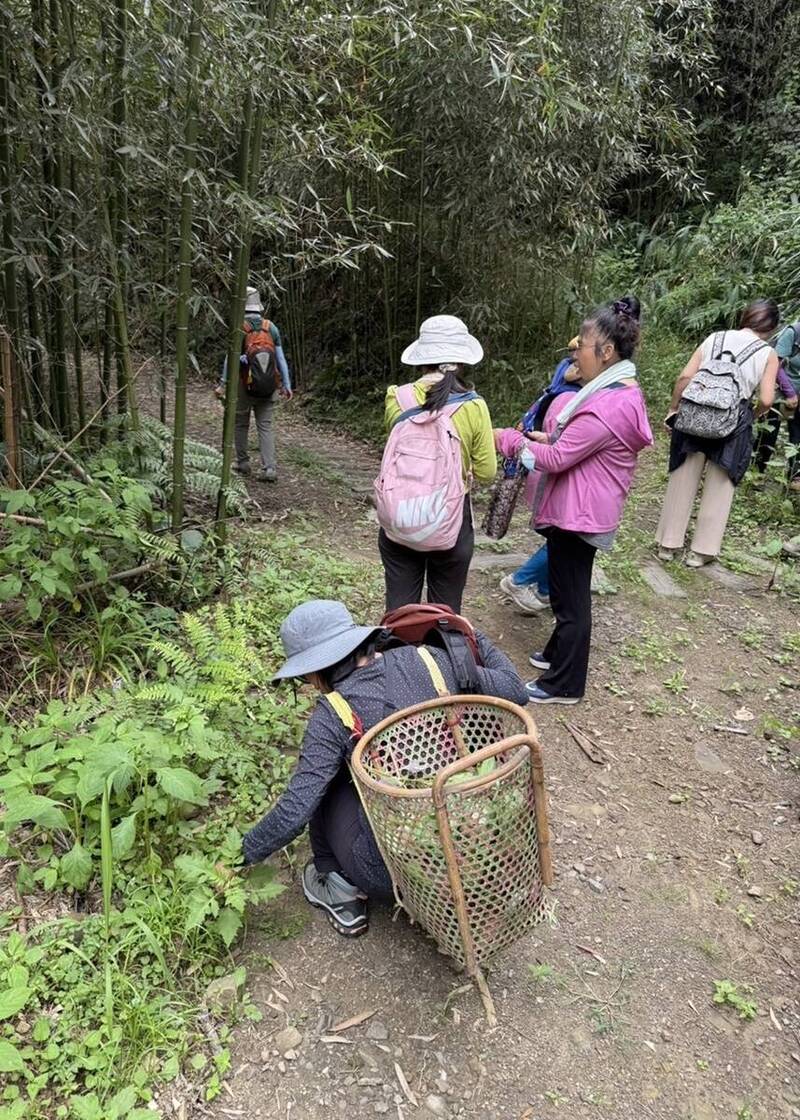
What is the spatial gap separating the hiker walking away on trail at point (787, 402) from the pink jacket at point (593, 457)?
3.02 meters

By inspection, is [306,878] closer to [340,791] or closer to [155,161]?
[340,791]

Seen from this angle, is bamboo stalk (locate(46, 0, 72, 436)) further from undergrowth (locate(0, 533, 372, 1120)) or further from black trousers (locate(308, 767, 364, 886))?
black trousers (locate(308, 767, 364, 886))

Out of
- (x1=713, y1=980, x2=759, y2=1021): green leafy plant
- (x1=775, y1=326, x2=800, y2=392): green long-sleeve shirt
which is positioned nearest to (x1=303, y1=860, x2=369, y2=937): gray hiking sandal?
(x1=713, y1=980, x2=759, y2=1021): green leafy plant

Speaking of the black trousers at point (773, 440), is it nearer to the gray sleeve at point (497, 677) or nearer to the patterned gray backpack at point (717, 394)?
the patterned gray backpack at point (717, 394)

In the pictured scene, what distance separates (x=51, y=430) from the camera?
3.54m

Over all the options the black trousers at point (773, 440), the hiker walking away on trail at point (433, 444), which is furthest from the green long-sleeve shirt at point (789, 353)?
the hiker walking away on trail at point (433, 444)

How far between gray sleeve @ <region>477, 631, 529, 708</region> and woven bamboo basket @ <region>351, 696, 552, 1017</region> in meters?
0.13

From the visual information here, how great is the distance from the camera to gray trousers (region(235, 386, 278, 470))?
5.71m

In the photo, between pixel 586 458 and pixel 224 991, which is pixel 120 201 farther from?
pixel 224 991

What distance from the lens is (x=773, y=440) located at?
5.82 meters

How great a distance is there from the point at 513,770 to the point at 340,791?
635mm

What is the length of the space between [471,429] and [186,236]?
1.50 meters

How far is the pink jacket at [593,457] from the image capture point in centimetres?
268

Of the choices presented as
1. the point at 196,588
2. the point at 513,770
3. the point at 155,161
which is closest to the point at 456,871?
the point at 513,770
